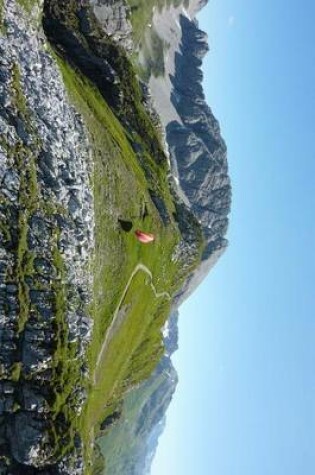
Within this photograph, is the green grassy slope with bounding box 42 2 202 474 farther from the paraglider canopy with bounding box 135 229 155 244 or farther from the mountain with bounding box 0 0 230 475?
the paraglider canopy with bounding box 135 229 155 244

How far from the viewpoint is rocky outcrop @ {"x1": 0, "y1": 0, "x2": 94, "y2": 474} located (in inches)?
2227

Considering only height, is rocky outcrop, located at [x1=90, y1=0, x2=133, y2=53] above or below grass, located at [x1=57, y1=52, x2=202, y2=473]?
above

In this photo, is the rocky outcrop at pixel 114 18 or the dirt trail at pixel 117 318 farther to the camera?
the rocky outcrop at pixel 114 18

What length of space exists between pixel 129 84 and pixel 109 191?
132ft

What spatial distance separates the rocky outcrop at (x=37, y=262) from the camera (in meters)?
56.6

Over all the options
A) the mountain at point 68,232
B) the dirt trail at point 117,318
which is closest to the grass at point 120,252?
the mountain at point 68,232

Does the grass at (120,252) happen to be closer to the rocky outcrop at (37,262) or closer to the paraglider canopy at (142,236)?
the paraglider canopy at (142,236)

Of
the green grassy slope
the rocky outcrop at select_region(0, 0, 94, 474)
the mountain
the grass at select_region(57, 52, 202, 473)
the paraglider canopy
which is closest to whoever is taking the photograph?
the rocky outcrop at select_region(0, 0, 94, 474)

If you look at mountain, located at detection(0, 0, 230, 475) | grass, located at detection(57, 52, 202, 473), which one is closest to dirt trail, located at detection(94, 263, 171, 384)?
mountain, located at detection(0, 0, 230, 475)

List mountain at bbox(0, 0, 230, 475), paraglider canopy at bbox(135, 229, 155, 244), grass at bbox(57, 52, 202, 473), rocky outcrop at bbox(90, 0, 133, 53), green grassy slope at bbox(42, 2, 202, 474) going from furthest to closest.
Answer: rocky outcrop at bbox(90, 0, 133, 53)
paraglider canopy at bbox(135, 229, 155, 244)
green grassy slope at bbox(42, 2, 202, 474)
grass at bbox(57, 52, 202, 473)
mountain at bbox(0, 0, 230, 475)

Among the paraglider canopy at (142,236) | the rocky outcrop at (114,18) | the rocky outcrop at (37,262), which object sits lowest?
the rocky outcrop at (37,262)

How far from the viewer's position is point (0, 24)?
2655 inches

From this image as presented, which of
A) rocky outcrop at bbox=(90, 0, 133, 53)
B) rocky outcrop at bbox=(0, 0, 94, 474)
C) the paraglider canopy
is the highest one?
rocky outcrop at bbox=(90, 0, 133, 53)

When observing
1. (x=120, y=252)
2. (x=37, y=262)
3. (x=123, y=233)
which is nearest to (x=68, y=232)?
(x=37, y=262)
